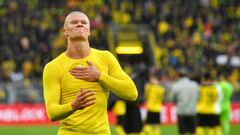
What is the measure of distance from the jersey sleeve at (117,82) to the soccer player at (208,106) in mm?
12422

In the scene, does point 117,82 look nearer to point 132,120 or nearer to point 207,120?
point 132,120

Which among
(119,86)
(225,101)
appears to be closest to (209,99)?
(225,101)

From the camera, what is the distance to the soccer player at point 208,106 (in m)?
19.6

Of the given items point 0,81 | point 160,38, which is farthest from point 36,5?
point 0,81

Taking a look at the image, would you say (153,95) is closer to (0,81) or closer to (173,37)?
(0,81)

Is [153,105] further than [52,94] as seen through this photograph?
Yes

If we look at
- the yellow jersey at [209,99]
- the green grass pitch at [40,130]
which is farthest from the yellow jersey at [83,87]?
the green grass pitch at [40,130]

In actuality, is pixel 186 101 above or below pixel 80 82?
below

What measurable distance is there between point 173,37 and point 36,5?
22.5 ft

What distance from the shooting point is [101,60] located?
7207 millimetres

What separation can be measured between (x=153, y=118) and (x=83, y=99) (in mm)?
16051

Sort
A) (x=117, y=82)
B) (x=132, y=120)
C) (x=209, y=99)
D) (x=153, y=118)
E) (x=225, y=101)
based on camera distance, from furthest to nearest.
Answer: (x=153, y=118) < (x=225, y=101) < (x=209, y=99) < (x=132, y=120) < (x=117, y=82)

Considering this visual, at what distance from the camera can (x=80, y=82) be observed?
23.2ft

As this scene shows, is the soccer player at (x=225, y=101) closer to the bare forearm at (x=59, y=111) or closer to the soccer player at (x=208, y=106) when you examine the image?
the soccer player at (x=208, y=106)
